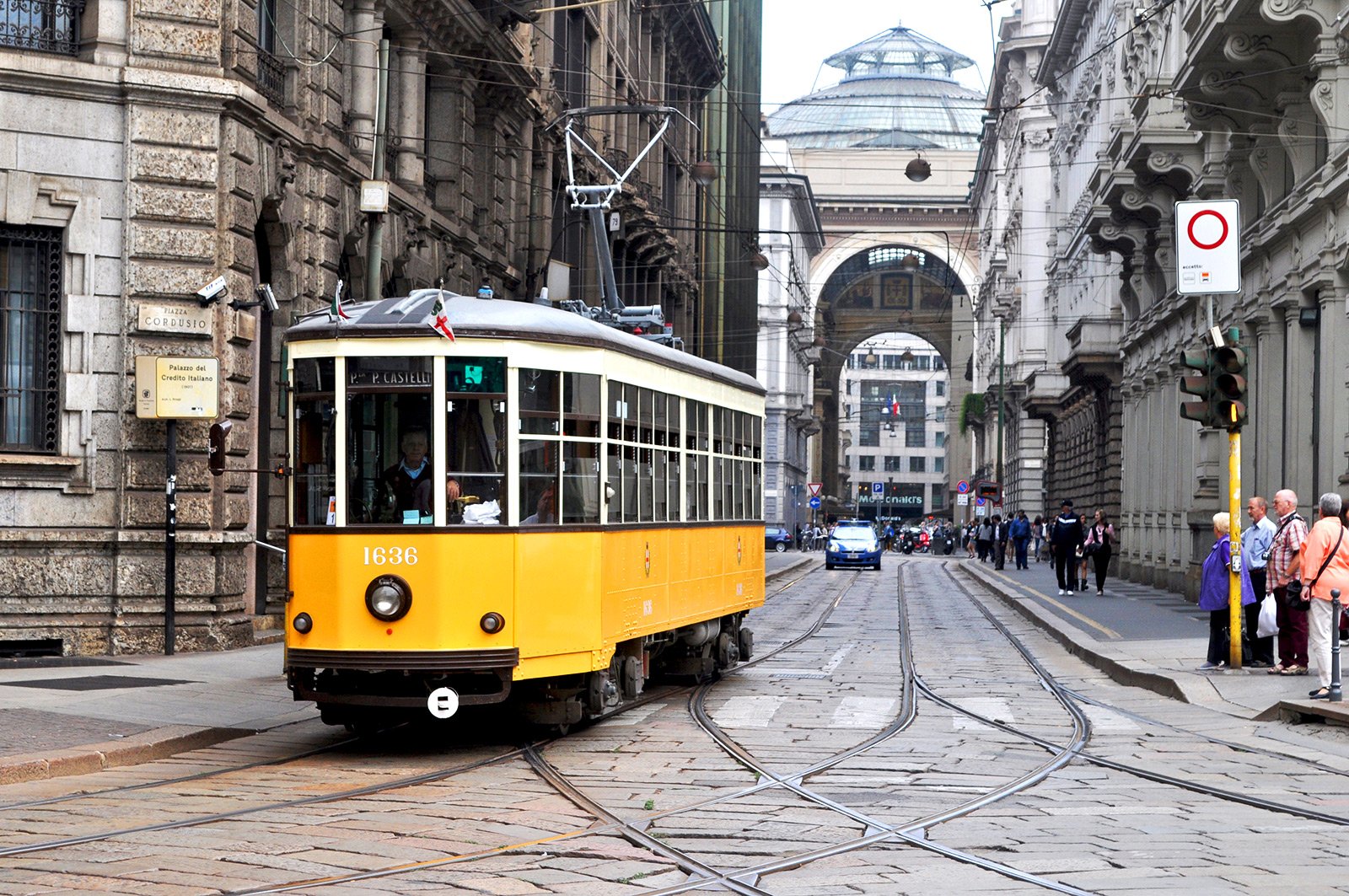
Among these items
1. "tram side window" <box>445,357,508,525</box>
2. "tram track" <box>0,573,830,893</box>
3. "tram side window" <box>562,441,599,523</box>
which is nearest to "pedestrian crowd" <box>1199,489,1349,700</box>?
"tram track" <box>0,573,830,893</box>

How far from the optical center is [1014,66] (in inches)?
2776

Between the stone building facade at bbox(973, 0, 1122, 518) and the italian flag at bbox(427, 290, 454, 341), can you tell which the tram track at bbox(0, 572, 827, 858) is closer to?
the italian flag at bbox(427, 290, 454, 341)

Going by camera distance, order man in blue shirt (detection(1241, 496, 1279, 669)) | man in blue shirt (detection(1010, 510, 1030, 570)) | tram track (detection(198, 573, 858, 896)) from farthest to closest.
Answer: man in blue shirt (detection(1010, 510, 1030, 570)) < man in blue shirt (detection(1241, 496, 1279, 669)) < tram track (detection(198, 573, 858, 896))

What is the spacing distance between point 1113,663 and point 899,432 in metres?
146

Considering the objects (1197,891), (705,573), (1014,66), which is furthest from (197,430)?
(1014,66)

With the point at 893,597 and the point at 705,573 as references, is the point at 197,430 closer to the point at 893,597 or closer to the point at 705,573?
the point at 705,573

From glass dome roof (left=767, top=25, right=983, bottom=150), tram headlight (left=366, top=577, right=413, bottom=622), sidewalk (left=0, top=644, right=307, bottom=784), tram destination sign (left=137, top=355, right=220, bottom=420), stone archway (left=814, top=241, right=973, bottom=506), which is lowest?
sidewalk (left=0, top=644, right=307, bottom=784)

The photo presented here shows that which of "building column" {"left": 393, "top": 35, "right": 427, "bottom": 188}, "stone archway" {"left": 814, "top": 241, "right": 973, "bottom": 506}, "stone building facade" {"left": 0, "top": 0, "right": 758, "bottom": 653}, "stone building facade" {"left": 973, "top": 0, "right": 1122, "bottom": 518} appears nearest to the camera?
"stone building facade" {"left": 0, "top": 0, "right": 758, "bottom": 653}

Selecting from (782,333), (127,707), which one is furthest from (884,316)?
(127,707)

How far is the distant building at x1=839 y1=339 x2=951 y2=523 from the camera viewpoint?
159 meters

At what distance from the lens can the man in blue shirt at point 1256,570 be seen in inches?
637

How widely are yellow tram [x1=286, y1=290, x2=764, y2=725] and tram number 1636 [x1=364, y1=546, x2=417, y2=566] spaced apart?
1 cm

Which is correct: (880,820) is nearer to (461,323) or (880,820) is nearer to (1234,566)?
(461,323)

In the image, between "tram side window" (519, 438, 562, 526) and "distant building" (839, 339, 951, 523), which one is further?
"distant building" (839, 339, 951, 523)
